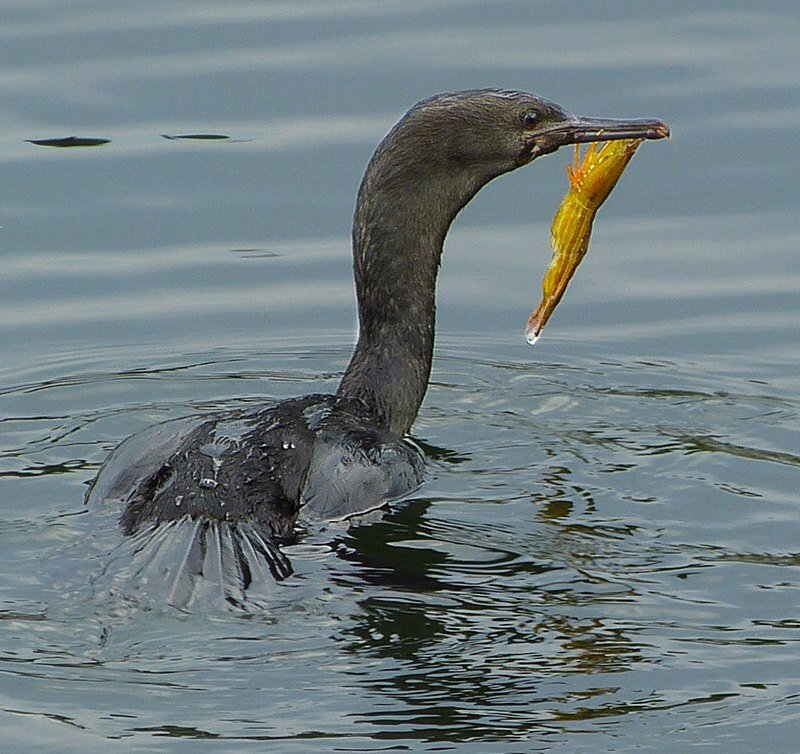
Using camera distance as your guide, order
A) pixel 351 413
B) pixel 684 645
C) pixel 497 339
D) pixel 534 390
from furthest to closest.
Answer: pixel 497 339
pixel 534 390
pixel 351 413
pixel 684 645

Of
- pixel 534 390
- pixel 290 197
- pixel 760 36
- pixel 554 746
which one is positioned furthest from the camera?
pixel 760 36

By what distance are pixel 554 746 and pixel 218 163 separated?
5968 mm

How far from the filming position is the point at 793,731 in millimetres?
5934

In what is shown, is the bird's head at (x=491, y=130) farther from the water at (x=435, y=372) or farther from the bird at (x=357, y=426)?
the water at (x=435, y=372)

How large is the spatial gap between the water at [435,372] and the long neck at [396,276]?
28 centimetres

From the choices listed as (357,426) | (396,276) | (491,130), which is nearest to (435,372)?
(396,276)

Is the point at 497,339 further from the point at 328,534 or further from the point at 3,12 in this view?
the point at 3,12

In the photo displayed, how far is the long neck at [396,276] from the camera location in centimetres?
826

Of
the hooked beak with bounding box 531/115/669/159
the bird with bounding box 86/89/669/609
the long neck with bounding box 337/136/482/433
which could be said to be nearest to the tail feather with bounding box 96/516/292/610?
the bird with bounding box 86/89/669/609

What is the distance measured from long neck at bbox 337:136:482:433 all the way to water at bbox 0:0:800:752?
0.28 meters

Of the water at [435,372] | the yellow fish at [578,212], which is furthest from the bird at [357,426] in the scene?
the yellow fish at [578,212]

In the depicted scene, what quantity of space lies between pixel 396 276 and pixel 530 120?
783 millimetres

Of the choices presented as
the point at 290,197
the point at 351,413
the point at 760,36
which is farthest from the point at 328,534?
the point at 760,36

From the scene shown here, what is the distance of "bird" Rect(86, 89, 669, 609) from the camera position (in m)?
6.85
